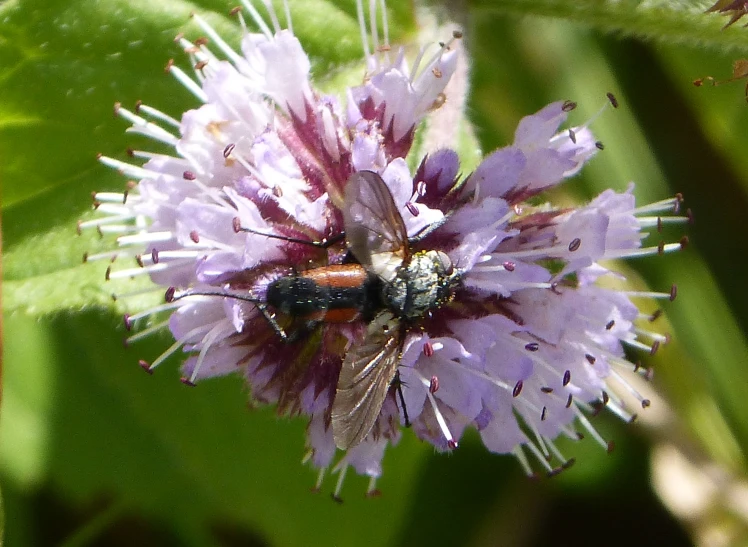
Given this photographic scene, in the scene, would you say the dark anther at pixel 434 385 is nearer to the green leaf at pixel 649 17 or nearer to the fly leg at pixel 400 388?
the fly leg at pixel 400 388

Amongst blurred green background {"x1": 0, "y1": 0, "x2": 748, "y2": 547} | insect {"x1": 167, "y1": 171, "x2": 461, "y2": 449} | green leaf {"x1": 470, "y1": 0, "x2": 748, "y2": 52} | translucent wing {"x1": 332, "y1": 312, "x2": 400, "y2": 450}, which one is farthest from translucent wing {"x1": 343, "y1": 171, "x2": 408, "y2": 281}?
green leaf {"x1": 470, "y1": 0, "x2": 748, "y2": 52}

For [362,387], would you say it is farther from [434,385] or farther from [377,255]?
[377,255]

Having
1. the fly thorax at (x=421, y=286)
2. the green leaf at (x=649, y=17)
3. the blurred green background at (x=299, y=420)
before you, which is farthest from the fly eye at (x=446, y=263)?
the green leaf at (x=649, y=17)

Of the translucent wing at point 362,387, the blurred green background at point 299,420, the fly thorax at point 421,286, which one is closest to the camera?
the translucent wing at point 362,387

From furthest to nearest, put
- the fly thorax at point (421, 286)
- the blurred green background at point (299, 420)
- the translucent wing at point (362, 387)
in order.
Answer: the blurred green background at point (299, 420) → the fly thorax at point (421, 286) → the translucent wing at point (362, 387)

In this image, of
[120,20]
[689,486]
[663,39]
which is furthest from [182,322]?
[689,486]

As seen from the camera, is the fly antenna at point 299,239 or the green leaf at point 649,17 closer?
the fly antenna at point 299,239

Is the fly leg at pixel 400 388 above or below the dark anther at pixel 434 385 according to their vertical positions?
below

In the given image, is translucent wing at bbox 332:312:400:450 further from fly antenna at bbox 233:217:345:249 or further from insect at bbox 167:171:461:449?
fly antenna at bbox 233:217:345:249
